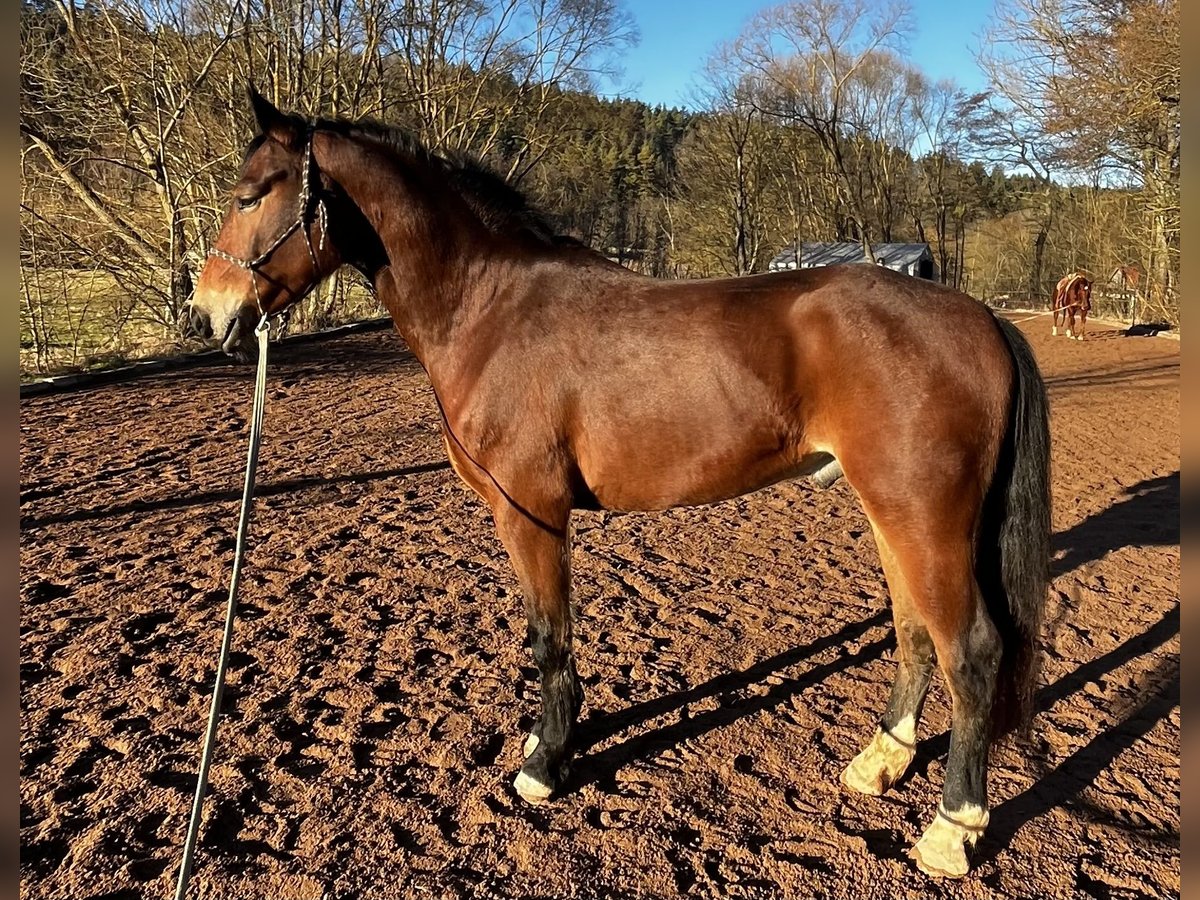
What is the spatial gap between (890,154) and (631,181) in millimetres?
15011

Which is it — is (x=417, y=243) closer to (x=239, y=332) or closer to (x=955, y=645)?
(x=239, y=332)

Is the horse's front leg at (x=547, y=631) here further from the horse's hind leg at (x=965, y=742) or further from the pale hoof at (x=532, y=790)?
the horse's hind leg at (x=965, y=742)

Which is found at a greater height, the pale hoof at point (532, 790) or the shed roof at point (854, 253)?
the shed roof at point (854, 253)

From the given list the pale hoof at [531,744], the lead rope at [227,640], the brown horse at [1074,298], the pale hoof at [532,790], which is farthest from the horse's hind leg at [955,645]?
the brown horse at [1074,298]

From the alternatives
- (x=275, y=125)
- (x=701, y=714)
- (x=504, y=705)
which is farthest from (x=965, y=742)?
(x=275, y=125)

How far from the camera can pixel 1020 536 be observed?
2275mm

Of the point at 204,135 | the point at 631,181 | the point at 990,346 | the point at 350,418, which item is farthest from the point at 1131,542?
the point at 631,181

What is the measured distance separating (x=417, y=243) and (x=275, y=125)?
0.58 m

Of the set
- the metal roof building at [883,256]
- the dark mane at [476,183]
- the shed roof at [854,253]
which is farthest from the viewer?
the shed roof at [854,253]

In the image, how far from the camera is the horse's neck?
2465 millimetres

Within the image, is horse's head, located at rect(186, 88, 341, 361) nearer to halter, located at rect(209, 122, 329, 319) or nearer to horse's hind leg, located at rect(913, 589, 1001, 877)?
halter, located at rect(209, 122, 329, 319)

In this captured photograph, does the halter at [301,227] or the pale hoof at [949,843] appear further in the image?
the halter at [301,227]

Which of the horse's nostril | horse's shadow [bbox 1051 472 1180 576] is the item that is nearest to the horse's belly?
the horse's nostril

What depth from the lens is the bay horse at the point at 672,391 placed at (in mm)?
2178
